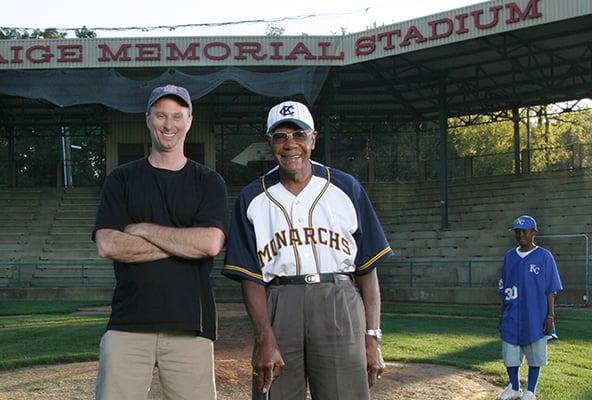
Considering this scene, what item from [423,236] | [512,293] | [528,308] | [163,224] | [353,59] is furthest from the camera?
[423,236]

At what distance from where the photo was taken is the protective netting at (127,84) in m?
24.4

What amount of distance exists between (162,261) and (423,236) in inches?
943

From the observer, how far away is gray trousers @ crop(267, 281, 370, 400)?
4.22 meters

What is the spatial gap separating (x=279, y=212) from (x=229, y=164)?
3194 cm

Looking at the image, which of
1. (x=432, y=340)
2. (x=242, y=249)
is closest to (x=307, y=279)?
(x=242, y=249)

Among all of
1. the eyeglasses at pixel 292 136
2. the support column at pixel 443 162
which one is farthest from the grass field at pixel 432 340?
the support column at pixel 443 162

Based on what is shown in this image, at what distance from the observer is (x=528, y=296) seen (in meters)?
8.30

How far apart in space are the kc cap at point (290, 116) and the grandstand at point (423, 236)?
17967mm

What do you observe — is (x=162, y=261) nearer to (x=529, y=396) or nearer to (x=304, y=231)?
(x=304, y=231)

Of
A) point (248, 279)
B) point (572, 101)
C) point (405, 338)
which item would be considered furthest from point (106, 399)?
point (572, 101)

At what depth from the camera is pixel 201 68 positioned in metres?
25.8

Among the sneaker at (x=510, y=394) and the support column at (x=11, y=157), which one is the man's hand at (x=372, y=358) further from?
the support column at (x=11, y=157)

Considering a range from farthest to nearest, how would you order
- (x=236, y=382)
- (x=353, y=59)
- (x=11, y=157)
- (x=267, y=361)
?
(x=11, y=157) < (x=353, y=59) < (x=236, y=382) < (x=267, y=361)

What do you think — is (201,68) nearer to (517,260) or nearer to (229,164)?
(229,164)
